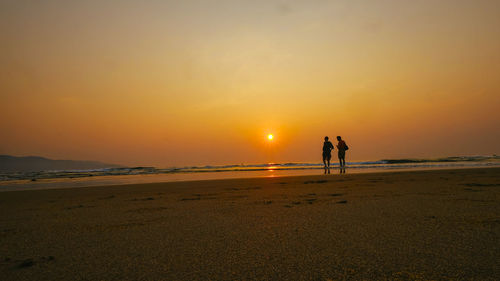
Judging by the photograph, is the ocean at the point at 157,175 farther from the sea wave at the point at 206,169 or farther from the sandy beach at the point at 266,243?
the sandy beach at the point at 266,243

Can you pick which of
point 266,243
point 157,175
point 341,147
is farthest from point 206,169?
point 266,243

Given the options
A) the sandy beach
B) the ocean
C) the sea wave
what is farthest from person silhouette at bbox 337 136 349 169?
the sandy beach

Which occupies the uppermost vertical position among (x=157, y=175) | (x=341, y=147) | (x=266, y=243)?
(x=341, y=147)

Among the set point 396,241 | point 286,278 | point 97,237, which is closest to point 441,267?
point 396,241

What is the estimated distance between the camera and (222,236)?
123 inches

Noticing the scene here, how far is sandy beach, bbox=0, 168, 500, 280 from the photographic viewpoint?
6.91ft

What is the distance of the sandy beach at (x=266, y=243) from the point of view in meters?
2.11

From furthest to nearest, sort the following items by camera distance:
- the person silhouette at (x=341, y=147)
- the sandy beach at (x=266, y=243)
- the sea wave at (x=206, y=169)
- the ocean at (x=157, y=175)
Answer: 1. the sea wave at (x=206, y=169)
2. the person silhouette at (x=341, y=147)
3. the ocean at (x=157, y=175)
4. the sandy beach at (x=266, y=243)

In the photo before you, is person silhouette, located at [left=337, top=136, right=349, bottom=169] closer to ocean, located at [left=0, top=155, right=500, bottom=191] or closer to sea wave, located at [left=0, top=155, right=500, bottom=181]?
ocean, located at [left=0, top=155, right=500, bottom=191]

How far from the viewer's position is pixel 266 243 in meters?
2.77

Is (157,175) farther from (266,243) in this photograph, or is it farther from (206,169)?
(266,243)

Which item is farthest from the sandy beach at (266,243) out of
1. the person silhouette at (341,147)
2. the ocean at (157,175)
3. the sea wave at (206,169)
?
the sea wave at (206,169)

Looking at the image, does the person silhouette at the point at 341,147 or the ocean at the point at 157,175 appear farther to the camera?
the person silhouette at the point at 341,147

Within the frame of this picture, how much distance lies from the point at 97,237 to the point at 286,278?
2225 millimetres
